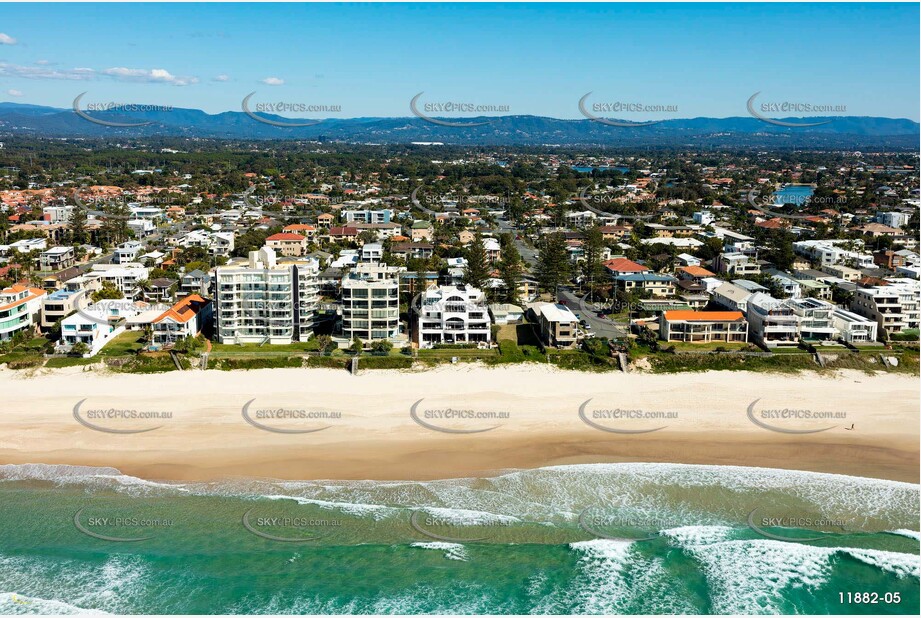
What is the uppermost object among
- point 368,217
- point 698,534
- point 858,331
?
point 368,217

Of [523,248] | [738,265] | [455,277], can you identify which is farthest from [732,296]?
[523,248]

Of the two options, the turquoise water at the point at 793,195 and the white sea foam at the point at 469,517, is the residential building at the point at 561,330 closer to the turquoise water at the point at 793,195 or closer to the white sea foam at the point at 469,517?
the white sea foam at the point at 469,517

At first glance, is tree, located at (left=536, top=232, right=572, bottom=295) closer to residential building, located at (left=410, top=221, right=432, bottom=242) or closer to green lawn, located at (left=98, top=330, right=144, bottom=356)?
Result: residential building, located at (left=410, top=221, right=432, bottom=242)

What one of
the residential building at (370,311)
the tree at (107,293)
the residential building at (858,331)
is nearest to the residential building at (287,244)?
the tree at (107,293)

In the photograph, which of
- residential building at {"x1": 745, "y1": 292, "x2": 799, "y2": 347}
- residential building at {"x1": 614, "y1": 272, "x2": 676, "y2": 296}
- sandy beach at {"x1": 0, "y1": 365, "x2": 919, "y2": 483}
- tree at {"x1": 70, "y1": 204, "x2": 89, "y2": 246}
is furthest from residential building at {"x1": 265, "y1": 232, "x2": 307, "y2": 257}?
residential building at {"x1": 745, "y1": 292, "x2": 799, "y2": 347}

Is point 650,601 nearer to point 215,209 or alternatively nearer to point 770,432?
point 770,432

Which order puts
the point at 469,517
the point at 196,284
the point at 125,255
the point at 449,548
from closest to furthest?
the point at 449,548 → the point at 469,517 → the point at 196,284 → the point at 125,255

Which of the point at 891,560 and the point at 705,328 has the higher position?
the point at 705,328

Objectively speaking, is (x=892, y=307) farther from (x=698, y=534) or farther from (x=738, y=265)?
(x=698, y=534)

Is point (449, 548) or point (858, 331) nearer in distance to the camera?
point (449, 548)
